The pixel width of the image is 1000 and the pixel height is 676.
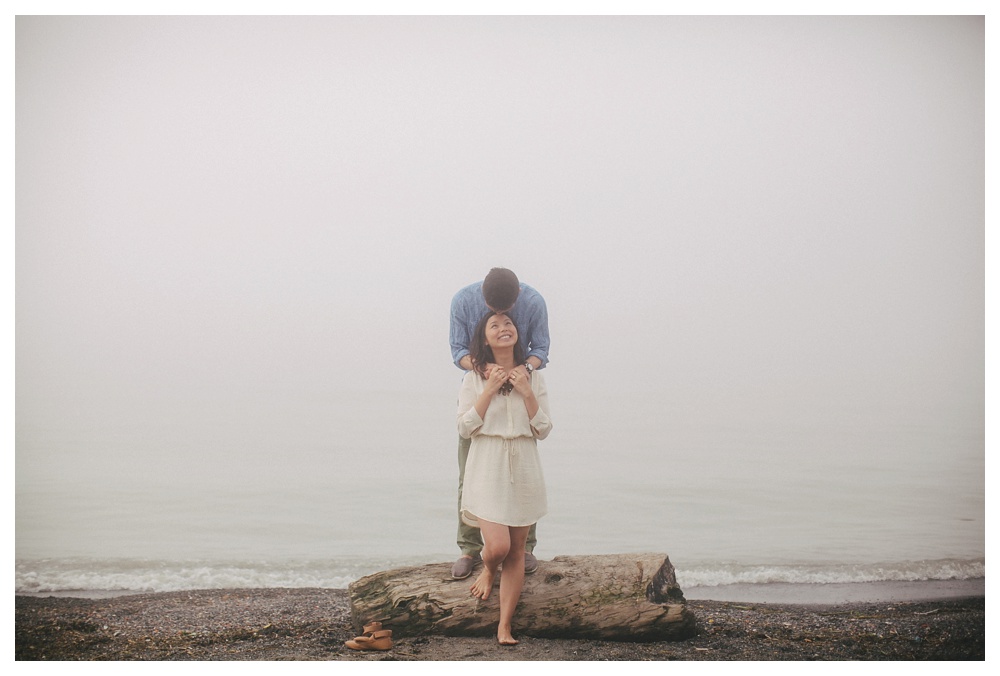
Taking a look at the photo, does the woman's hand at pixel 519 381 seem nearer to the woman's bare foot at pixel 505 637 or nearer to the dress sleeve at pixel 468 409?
the dress sleeve at pixel 468 409

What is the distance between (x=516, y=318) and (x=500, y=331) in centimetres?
20

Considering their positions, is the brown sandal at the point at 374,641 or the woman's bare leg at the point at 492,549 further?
the brown sandal at the point at 374,641

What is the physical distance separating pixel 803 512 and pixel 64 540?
606 centimetres

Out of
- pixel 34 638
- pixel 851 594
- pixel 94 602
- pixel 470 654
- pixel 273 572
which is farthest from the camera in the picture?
pixel 273 572

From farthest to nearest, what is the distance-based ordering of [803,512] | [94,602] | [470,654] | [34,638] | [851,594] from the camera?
[803,512] → [851,594] → [94,602] → [34,638] → [470,654]

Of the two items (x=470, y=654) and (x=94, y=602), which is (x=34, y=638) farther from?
(x=470, y=654)

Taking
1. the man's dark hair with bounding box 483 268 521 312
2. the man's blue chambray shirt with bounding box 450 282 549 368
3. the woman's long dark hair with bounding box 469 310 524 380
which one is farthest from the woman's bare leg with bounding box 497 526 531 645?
the man's dark hair with bounding box 483 268 521 312

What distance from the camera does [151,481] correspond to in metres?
8.17

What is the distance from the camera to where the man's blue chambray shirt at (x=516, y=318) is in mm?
4676

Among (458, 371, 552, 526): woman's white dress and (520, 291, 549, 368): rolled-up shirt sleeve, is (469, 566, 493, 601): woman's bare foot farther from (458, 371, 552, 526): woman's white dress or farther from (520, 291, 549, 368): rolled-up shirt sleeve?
(520, 291, 549, 368): rolled-up shirt sleeve

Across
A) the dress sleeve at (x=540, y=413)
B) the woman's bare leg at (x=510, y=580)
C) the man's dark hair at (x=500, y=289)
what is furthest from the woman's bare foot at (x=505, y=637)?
the man's dark hair at (x=500, y=289)

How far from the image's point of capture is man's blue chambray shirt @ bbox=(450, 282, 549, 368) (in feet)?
15.3

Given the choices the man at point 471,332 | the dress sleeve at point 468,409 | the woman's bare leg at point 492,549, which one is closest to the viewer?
the woman's bare leg at point 492,549

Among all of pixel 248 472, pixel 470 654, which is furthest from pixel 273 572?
pixel 470 654
